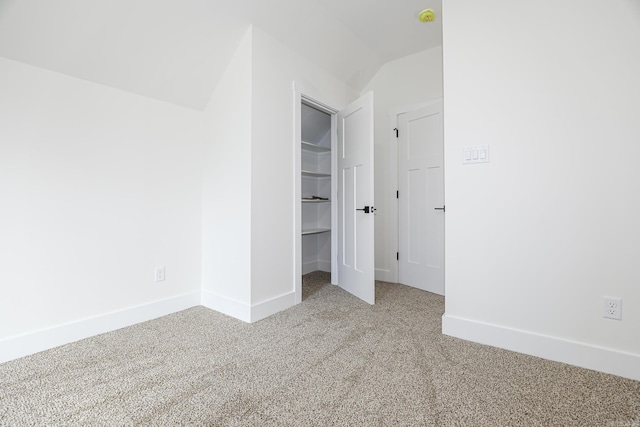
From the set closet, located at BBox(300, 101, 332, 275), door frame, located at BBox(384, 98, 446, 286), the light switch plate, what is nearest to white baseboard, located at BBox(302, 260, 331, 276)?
closet, located at BBox(300, 101, 332, 275)

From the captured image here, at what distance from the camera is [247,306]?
2.29 m

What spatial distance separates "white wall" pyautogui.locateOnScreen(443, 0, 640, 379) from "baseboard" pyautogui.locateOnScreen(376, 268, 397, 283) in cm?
144

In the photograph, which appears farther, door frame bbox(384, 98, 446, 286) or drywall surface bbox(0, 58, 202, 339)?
door frame bbox(384, 98, 446, 286)

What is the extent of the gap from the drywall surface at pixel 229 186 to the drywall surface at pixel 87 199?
15 centimetres

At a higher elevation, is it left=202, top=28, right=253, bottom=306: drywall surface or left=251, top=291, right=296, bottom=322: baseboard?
left=202, top=28, right=253, bottom=306: drywall surface

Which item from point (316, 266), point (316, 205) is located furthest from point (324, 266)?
point (316, 205)

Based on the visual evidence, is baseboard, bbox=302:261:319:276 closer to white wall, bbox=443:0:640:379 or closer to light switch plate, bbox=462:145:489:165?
white wall, bbox=443:0:640:379

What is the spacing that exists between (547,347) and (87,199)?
10.2ft

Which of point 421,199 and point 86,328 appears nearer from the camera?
point 86,328

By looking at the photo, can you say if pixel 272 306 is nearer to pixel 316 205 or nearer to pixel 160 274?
pixel 160 274

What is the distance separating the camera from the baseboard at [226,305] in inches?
90.4

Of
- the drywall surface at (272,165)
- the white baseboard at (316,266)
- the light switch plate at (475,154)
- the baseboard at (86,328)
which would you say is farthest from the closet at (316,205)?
the light switch plate at (475,154)

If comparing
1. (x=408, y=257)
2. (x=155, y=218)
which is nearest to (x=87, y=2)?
(x=155, y=218)

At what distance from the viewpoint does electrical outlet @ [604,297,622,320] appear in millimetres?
1560
